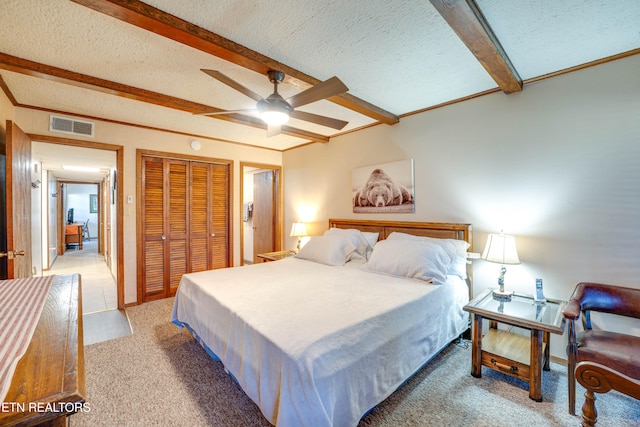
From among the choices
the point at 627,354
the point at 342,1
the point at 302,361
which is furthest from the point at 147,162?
the point at 627,354

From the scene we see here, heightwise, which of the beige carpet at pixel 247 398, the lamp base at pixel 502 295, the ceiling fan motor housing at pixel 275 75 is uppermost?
the ceiling fan motor housing at pixel 275 75

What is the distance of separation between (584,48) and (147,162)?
4.76 meters

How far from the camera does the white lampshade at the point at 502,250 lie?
2.26 metres

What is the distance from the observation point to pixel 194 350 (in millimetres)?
2537

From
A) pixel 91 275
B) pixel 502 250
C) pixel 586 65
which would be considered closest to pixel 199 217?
pixel 91 275

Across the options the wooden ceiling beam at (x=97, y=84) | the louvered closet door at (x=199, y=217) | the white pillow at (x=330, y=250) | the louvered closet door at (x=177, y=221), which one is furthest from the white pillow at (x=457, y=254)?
the louvered closet door at (x=177, y=221)

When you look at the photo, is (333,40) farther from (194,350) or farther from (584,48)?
(194,350)

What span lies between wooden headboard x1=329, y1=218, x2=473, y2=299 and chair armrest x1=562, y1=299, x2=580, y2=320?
37.8 inches

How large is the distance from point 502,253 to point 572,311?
65 centimetres

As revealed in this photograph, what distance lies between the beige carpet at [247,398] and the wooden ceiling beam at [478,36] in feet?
7.88

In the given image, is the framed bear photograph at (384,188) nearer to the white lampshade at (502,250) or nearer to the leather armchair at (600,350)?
the white lampshade at (502,250)

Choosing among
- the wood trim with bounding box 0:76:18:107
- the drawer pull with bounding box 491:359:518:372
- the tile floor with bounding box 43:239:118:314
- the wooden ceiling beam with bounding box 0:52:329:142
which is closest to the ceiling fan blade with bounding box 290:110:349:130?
the wooden ceiling beam with bounding box 0:52:329:142

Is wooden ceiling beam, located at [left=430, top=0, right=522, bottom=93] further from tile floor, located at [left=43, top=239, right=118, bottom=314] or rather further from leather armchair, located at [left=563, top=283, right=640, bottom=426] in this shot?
tile floor, located at [left=43, top=239, right=118, bottom=314]

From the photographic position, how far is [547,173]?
236 centimetres
